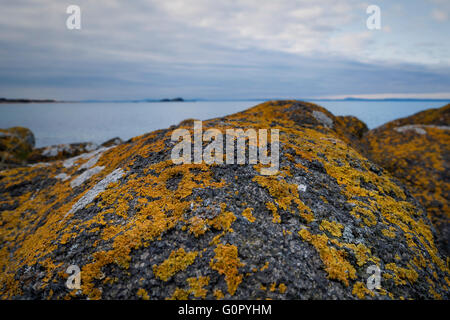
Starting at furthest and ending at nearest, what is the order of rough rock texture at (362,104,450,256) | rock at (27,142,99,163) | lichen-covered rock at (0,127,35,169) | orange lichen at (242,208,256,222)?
lichen-covered rock at (0,127,35,169) → rock at (27,142,99,163) → rough rock texture at (362,104,450,256) → orange lichen at (242,208,256,222)

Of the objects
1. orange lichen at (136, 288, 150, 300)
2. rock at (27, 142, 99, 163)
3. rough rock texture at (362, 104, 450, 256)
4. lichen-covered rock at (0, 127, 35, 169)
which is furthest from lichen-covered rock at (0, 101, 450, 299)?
lichen-covered rock at (0, 127, 35, 169)

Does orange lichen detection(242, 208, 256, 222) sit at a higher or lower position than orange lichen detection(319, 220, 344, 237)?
higher

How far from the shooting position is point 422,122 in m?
16.9

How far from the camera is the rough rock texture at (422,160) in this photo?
917 cm

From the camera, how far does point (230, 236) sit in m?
4.18

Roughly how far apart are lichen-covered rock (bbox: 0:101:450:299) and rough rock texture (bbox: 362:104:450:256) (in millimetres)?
3629

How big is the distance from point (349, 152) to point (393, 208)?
2.49 meters

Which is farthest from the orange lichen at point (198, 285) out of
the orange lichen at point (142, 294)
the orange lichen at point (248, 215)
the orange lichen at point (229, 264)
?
the orange lichen at point (248, 215)

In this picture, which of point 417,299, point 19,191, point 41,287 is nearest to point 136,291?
point 41,287

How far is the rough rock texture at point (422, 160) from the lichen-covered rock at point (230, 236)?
363 centimetres

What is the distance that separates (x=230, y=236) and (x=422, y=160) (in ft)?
38.1

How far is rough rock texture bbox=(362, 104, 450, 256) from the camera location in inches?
361

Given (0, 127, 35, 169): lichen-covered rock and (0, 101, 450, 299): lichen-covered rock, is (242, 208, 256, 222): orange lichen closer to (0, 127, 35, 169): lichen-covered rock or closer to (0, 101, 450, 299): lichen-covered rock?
(0, 101, 450, 299): lichen-covered rock

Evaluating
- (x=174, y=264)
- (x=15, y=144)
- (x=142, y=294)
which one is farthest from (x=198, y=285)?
(x=15, y=144)
